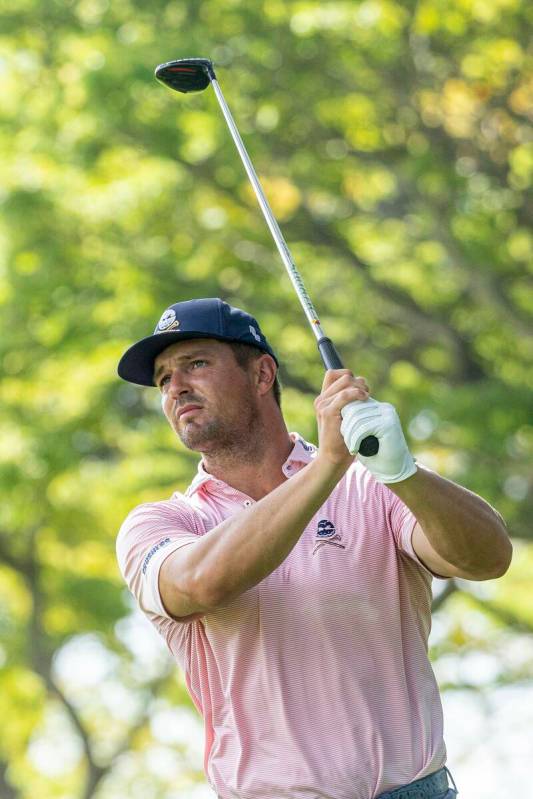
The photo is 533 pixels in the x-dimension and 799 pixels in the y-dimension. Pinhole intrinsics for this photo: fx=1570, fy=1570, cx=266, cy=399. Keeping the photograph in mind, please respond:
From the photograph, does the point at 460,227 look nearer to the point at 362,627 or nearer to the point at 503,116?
the point at 503,116

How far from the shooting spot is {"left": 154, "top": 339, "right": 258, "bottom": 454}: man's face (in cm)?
414

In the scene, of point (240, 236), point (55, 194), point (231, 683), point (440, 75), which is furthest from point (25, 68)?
point (231, 683)

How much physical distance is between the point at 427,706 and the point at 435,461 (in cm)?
1003

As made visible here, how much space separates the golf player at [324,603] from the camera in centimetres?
346

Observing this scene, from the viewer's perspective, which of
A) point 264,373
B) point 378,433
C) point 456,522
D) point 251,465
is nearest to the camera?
point 378,433

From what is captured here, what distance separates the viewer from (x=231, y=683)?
376 cm

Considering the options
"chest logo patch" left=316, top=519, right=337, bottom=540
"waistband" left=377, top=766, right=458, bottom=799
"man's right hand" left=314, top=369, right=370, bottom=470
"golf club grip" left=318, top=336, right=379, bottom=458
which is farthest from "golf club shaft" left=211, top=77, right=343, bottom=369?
"waistband" left=377, top=766, right=458, bottom=799

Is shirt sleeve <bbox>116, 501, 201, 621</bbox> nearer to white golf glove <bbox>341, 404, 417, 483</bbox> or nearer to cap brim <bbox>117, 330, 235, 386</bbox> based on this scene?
cap brim <bbox>117, 330, 235, 386</bbox>

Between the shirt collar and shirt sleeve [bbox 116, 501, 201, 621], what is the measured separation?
10cm

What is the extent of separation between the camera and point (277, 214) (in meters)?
13.4

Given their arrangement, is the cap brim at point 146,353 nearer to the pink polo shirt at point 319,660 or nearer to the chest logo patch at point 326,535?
the pink polo shirt at point 319,660

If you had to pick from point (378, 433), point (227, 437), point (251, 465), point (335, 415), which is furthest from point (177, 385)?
point (378, 433)

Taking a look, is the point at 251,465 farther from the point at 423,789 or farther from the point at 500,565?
the point at 423,789

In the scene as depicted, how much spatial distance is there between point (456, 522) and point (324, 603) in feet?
1.32
